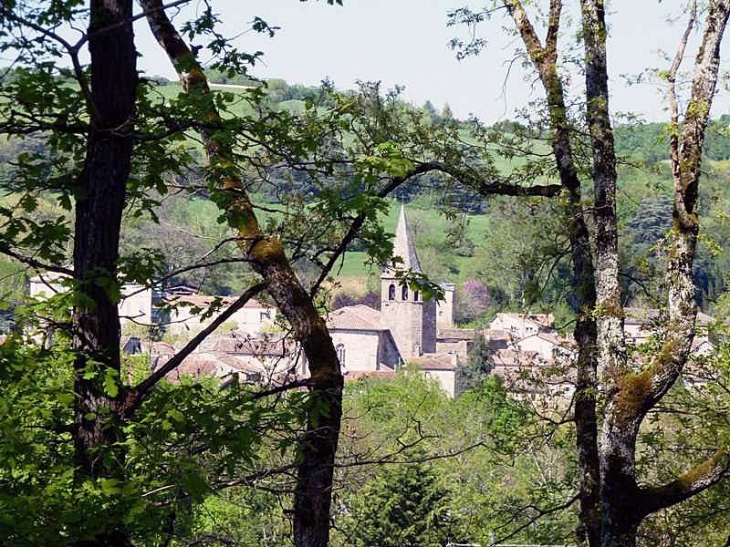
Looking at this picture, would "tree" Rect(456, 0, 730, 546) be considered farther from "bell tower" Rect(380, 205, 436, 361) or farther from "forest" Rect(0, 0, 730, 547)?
"bell tower" Rect(380, 205, 436, 361)

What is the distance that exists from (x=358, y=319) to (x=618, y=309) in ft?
258

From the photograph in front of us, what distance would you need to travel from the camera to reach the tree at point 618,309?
250 inches

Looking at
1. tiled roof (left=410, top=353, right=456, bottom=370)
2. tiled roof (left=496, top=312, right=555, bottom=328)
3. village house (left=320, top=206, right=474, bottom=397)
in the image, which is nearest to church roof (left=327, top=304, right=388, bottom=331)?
village house (left=320, top=206, right=474, bottom=397)

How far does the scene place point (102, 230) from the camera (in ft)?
15.8

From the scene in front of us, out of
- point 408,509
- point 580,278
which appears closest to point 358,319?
point 408,509

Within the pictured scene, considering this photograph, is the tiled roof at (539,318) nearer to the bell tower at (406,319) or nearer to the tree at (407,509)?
the tree at (407,509)

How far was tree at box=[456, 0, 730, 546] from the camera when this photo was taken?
6.34 meters

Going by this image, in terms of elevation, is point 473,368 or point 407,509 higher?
point 473,368

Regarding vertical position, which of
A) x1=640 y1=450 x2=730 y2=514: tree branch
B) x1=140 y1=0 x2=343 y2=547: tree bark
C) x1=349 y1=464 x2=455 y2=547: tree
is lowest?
x1=349 y1=464 x2=455 y2=547: tree

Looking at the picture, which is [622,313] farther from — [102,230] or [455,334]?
[455,334]

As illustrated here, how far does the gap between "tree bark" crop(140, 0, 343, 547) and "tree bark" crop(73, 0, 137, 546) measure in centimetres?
26

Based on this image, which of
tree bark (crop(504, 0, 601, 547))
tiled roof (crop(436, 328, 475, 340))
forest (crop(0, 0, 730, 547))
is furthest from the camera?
tiled roof (crop(436, 328, 475, 340))

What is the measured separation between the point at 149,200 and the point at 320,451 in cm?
156

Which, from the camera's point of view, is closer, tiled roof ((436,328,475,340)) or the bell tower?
the bell tower
